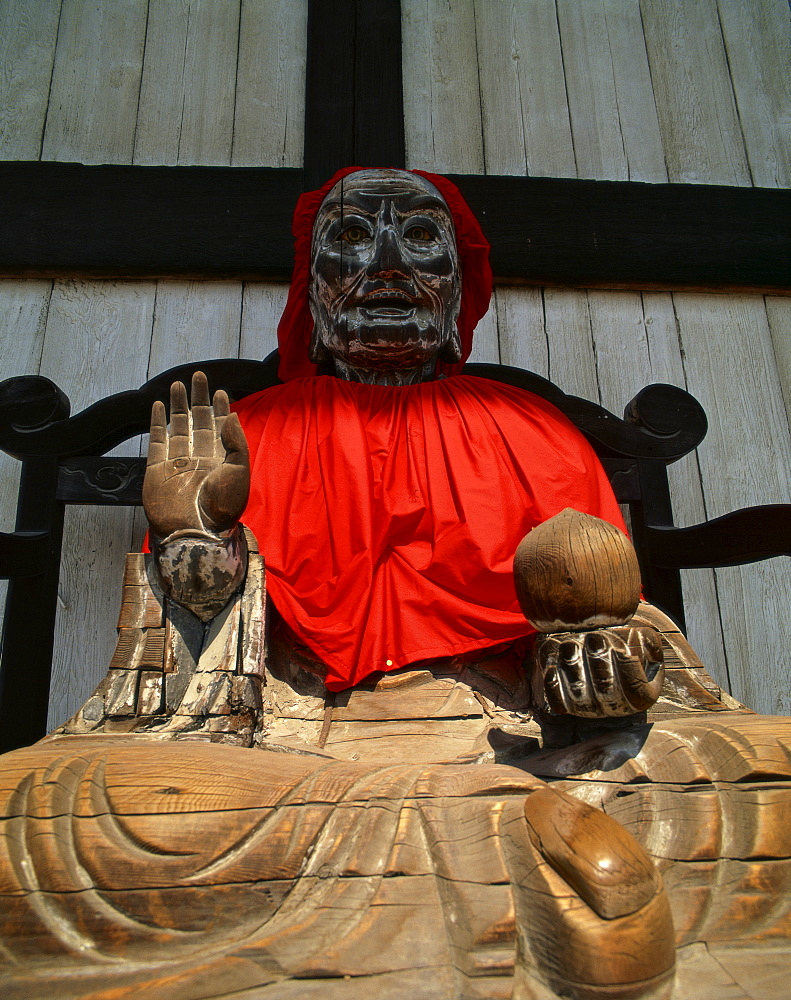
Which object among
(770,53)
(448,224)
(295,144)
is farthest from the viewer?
(770,53)

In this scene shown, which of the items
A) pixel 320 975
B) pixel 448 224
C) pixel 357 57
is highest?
pixel 357 57

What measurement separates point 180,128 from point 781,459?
7.62ft

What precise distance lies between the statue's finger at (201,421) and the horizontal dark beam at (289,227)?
1355 millimetres

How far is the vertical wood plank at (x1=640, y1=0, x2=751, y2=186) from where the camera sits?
10.2 ft

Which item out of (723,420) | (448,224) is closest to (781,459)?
(723,420)

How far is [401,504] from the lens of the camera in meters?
1.75

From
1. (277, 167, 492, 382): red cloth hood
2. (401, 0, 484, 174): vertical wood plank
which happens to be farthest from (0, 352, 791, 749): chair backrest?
(401, 0, 484, 174): vertical wood plank

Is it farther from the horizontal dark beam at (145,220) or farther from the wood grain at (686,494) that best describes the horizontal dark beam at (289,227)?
the wood grain at (686,494)

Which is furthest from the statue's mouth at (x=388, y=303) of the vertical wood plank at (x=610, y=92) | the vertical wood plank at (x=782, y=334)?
the vertical wood plank at (x=782, y=334)

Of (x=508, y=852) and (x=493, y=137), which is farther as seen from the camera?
(x=493, y=137)

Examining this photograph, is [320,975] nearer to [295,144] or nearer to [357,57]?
[295,144]

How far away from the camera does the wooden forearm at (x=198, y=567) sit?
1.40 meters

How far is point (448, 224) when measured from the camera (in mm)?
2160

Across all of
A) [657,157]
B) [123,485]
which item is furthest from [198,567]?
[657,157]
